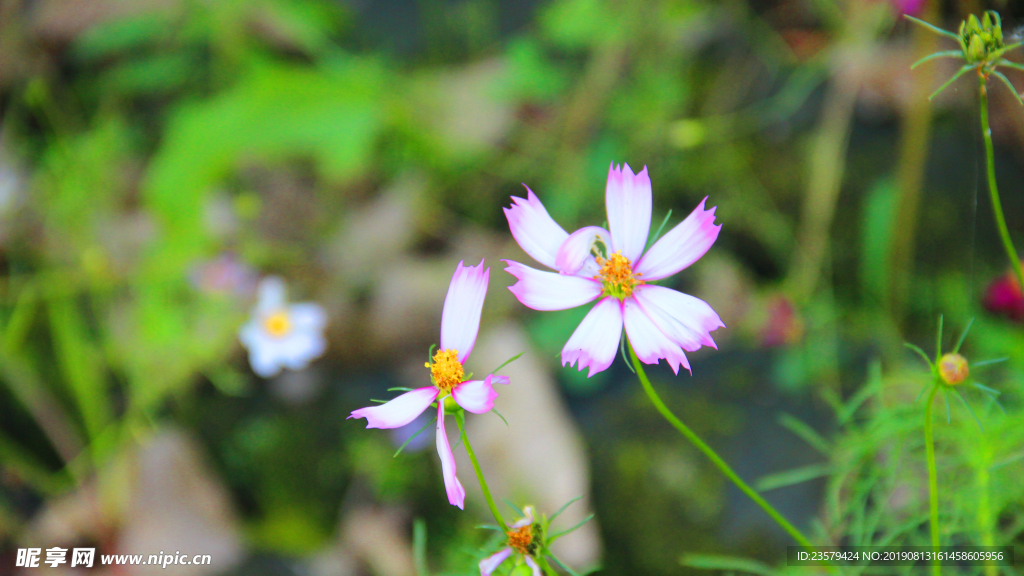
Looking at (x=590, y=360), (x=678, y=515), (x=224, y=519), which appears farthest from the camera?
(x=224, y=519)

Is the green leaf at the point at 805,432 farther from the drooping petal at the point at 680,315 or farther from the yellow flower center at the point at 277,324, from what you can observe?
the yellow flower center at the point at 277,324

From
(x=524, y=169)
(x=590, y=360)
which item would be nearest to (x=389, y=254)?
(x=524, y=169)

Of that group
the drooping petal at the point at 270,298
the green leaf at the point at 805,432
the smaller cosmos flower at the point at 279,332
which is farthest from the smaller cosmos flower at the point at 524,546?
the drooping petal at the point at 270,298

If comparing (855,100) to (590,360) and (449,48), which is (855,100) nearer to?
(449,48)

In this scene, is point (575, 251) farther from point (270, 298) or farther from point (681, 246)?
point (270, 298)

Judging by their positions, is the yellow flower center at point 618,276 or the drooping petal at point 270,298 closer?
the yellow flower center at point 618,276

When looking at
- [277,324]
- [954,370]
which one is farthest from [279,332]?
[954,370]
